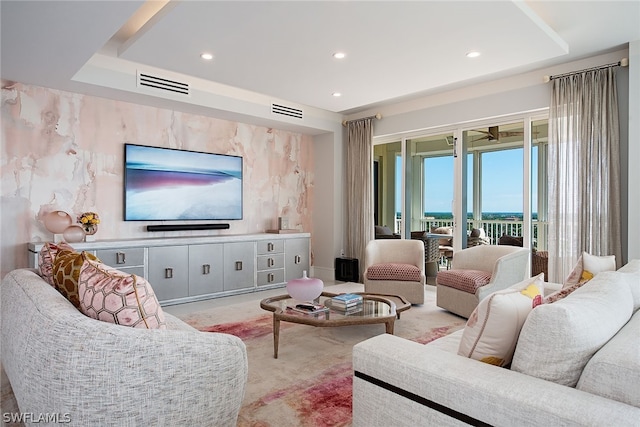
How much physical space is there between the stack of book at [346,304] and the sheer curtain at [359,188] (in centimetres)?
291

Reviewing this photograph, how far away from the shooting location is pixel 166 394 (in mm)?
1347

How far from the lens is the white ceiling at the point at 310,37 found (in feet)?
8.60

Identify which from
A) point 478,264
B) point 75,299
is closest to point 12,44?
point 75,299

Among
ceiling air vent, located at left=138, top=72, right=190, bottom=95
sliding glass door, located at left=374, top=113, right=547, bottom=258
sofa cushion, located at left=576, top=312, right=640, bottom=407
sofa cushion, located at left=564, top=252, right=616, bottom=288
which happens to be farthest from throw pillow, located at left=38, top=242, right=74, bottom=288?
sliding glass door, located at left=374, top=113, right=547, bottom=258

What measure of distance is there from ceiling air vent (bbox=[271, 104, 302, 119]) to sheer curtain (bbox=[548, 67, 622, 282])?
3234mm

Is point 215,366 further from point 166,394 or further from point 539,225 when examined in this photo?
point 539,225

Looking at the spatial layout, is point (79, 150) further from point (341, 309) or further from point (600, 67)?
point (600, 67)

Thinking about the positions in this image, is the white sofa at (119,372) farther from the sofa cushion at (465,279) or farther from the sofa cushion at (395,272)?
the sofa cushion at (395,272)

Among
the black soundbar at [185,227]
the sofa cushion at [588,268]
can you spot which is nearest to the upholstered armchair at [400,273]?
the sofa cushion at [588,268]

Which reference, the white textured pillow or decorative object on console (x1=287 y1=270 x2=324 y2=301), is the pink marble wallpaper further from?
the white textured pillow

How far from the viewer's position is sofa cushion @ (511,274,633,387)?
114cm

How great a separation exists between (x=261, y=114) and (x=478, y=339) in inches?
178

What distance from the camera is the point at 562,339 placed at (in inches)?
44.7

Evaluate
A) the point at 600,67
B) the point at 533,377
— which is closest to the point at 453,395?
the point at 533,377
